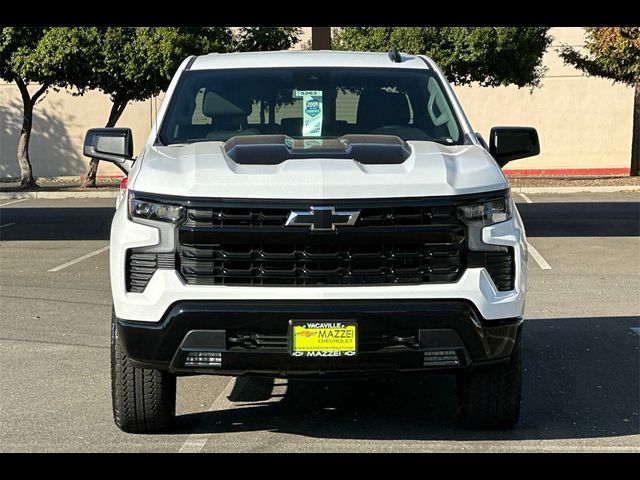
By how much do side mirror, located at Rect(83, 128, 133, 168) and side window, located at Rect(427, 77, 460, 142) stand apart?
70.7 inches

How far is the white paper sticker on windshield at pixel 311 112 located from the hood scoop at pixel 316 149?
352 millimetres

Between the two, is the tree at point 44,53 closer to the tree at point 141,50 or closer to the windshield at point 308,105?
the tree at point 141,50

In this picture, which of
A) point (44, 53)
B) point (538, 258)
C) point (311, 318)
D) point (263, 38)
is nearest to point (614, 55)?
point (263, 38)

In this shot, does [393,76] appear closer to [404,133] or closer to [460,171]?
[404,133]

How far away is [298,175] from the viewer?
5.94 meters

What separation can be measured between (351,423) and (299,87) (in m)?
2.05

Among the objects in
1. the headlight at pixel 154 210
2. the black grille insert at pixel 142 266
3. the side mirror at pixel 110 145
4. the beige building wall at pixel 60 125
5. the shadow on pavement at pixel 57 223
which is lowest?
the beige building wall at pixel 60 125

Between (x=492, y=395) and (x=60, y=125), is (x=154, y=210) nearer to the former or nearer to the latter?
(x=492, y=395)

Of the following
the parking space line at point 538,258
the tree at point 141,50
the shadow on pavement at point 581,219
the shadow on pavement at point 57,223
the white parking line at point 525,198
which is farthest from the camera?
the tree at point 141,50

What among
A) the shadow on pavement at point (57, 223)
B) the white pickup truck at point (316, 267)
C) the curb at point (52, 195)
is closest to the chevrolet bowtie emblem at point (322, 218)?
the white pickup truck at point (316, 267)

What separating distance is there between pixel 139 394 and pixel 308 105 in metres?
2.06

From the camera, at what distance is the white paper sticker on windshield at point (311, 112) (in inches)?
283
